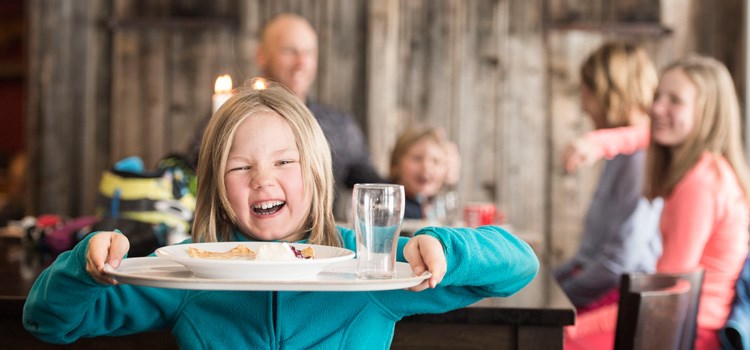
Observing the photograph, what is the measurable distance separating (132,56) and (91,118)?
1.36ft

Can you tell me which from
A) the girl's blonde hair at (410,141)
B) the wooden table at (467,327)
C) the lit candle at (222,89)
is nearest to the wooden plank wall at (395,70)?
the girl's blonde hair at (410,141)

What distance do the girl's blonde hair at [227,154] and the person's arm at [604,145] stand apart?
1.36 metres

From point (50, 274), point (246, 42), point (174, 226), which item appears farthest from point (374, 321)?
point (246, 42)

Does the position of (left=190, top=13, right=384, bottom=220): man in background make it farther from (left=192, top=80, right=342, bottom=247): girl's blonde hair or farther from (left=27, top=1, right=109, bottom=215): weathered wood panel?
(left=192, top=80, right=342, bottom=247): girl's blonde hair

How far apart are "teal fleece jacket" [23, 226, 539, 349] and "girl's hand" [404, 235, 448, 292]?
0.04 metres

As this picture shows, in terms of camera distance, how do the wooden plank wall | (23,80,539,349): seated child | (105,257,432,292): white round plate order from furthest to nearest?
the wooden plank wall < (23,80,539,349): seated child < (105,257,432,292): white round plate

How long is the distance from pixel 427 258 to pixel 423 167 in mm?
2346

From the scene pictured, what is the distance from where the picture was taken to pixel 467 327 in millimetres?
1647

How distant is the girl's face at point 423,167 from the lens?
11.5ft

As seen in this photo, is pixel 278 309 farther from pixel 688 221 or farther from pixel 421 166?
pixel 421 166

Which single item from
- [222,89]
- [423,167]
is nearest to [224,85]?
[222,89]

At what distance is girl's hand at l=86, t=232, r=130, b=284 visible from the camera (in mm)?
1146

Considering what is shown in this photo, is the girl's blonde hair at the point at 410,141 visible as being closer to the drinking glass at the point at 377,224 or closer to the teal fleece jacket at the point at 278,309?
the teal fleece jacket at the point at 278,309

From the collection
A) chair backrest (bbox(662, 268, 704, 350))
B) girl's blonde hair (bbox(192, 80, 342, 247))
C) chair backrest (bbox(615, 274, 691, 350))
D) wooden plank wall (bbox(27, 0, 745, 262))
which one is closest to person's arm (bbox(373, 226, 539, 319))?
girl's blonde hair (bbox(192, 80, 342, 247))
